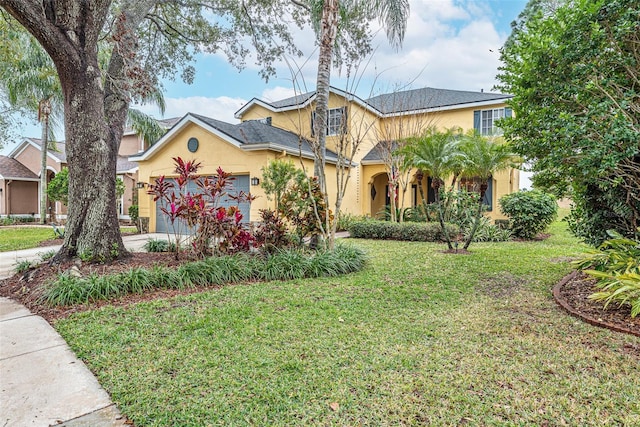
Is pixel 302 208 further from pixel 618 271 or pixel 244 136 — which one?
pixel 244 136

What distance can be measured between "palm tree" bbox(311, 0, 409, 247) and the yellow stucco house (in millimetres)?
2111

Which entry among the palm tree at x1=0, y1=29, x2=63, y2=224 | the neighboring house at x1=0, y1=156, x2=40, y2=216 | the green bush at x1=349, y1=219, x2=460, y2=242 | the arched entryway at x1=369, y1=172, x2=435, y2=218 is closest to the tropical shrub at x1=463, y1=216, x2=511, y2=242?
the green bush at x1=349, y1=219, x2=460, y2=242

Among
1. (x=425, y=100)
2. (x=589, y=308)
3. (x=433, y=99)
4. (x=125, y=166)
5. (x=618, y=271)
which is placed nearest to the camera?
(x=589, y=308)

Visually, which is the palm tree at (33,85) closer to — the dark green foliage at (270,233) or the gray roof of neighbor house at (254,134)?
the gray roof of neighbor house at (254,134)

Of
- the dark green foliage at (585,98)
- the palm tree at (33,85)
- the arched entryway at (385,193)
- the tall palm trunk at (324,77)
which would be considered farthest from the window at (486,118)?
the palm tree at (33,85)

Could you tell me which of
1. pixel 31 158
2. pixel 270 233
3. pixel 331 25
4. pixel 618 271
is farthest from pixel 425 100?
pixel 31 158

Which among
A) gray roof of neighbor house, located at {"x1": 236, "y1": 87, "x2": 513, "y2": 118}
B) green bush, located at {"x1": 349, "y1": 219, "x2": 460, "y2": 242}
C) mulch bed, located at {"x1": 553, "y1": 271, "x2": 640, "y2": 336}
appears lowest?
mulch bed, located at {"x1": 553, "y1": 271, "x2": 640, "y2": 336}

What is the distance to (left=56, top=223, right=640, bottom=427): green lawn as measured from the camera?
2572 millimetres

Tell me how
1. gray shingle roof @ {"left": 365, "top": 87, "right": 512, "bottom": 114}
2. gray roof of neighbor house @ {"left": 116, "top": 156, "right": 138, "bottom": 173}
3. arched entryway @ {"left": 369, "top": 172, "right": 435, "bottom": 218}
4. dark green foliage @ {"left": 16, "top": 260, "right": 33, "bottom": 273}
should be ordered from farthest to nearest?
gray roof of neighbor house @ {"left": 116, "top": 156, "right": 138, "bottom": 173} < arched entryway @ {"left": 369, "top": 172, "right": 435, "bottom": 218} < gray shingle roof @ {"left": 365, "top": 87, "right": 512, "bottom": 114} < dark green foliage @ {"left": 16, "top": 260, "right": 33, "bottom": 273}

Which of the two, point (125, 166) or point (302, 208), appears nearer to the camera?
point (302, 208)

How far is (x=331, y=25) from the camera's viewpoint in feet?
29.1

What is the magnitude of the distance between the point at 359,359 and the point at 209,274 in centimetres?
369

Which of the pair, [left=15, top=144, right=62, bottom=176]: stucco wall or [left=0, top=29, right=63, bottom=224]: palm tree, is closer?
[left=0, top=29, right=63, bottom=224]: palm tree

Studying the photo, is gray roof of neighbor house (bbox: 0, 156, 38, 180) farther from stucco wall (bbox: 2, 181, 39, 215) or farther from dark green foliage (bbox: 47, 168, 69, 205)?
dark green foliage (bbox: 47, 168, 69, 205)
